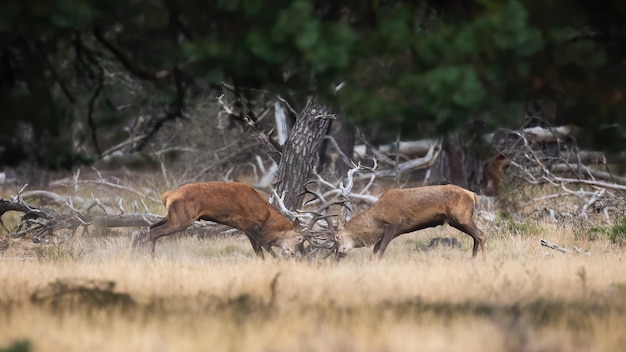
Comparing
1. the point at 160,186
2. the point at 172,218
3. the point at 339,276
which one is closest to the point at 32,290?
the point at 339,276

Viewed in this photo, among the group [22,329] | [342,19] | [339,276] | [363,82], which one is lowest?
[22,329]

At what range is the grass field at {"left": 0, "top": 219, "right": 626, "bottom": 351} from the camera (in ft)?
23.6

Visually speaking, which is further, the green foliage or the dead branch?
the dead branch

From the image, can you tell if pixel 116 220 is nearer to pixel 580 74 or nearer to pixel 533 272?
pixel 533 272

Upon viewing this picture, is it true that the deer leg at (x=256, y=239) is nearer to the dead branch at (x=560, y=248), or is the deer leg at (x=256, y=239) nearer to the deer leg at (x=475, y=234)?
the deer leg at (x=475, y=234)

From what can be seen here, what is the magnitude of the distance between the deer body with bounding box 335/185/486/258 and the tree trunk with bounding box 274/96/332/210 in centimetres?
140

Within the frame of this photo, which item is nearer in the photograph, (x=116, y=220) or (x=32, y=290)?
(x=32, y=290)

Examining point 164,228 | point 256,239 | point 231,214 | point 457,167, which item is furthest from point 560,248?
point 457,167

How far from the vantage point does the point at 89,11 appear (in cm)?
733

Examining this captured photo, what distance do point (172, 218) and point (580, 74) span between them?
292 inches

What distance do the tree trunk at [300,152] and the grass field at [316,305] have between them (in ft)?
9.95

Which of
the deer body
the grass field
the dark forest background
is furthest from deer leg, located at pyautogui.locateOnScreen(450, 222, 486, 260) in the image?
the dark forest background

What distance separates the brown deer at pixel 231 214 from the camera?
14422 mm

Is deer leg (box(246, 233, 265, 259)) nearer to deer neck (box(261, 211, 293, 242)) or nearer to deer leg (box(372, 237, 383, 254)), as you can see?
deer neck (box(261, 211, 293, 242))
